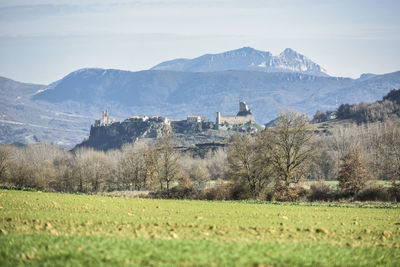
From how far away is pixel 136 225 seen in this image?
18453 millimetres

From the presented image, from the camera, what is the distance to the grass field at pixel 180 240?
40.1 ft

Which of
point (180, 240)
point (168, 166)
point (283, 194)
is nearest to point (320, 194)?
point (283, 194)

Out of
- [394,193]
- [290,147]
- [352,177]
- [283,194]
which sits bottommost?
[283,194]

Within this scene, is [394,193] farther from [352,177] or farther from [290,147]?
[290,147]

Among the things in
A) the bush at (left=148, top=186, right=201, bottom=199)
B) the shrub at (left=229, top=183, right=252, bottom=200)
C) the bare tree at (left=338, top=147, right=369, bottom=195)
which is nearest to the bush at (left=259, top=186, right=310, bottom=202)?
the shrub at (left=229, top=183, right=252, bottom=200)

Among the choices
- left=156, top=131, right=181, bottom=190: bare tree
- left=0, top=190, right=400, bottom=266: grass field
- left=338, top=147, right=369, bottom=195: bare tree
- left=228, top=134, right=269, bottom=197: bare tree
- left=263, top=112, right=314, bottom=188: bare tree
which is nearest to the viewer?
left=0, top=190, right=400, bottom=266: grass field

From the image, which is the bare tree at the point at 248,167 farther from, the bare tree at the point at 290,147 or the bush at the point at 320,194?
the bush at the point at 320,194

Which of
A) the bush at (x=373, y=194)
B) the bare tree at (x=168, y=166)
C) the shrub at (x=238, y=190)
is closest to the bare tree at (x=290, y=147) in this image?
the shrub at (x=238, y=190)

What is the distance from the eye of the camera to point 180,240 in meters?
14.8

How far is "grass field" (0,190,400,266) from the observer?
40.1 ft

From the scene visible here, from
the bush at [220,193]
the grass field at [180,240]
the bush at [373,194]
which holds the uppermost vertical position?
the grass field at [180,240]

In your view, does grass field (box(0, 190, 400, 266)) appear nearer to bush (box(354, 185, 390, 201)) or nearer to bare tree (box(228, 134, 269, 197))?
bush (box(354, 185, 390, 201))

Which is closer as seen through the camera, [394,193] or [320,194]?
[394,193]

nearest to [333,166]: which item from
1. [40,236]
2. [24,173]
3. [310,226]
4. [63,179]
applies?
[63,179]
